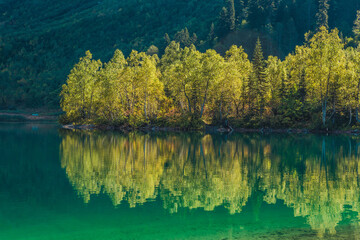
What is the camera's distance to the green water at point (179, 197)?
13523 millimetres

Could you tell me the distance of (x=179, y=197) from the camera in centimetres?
1781

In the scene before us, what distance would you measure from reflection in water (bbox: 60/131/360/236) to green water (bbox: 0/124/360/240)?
0.05m

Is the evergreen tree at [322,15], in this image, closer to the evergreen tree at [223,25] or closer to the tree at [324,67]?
the evergreen tree at [223,25]

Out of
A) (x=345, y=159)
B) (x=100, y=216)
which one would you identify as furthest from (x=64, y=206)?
(x=345, y=159)

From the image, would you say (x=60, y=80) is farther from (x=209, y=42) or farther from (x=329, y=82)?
(x=329, y=82)

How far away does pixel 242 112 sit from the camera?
71.2m

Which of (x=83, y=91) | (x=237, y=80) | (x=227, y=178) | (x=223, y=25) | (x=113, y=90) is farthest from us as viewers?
(x=223, y=25)

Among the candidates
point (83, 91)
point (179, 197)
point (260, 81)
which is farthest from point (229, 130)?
point (179, 197)

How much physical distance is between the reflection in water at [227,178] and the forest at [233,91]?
2766 cm

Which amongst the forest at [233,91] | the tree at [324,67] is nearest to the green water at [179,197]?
the tree at [324,67]

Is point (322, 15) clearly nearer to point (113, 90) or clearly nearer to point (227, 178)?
point (113, 90)

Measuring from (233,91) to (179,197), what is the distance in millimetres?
50863

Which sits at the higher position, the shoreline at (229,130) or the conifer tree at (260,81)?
the conifer tree at (260,81)

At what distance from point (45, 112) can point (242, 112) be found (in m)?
112
